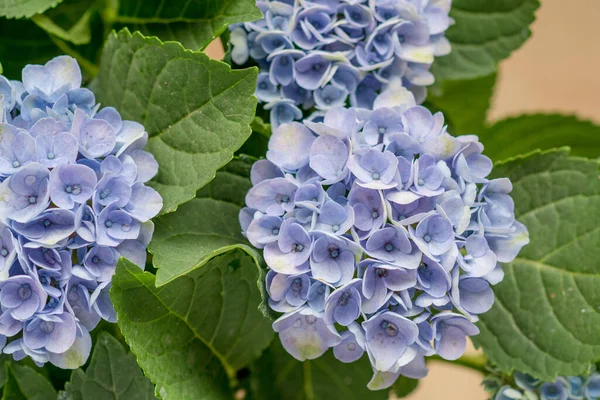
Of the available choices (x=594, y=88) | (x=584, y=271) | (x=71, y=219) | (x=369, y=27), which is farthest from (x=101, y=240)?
(x=594, y=88)

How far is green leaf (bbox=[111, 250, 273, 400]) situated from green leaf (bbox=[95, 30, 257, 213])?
6cm

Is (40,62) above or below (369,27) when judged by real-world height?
below

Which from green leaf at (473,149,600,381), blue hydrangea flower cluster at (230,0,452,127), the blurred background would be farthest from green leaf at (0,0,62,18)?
the blurred background

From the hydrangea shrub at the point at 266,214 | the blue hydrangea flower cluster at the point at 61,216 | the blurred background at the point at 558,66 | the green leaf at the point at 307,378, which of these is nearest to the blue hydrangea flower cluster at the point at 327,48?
the hydrangea shrub at the point at 266,214

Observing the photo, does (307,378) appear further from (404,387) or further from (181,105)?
(181,105)

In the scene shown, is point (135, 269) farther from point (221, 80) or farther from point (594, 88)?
point (594, 88)

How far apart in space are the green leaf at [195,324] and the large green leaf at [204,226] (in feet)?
0.04

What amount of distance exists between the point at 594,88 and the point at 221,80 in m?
1.26

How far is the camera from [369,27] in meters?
0.54

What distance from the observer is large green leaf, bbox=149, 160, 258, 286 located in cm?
49

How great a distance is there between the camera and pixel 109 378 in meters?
0.54

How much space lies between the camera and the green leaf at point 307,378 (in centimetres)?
68

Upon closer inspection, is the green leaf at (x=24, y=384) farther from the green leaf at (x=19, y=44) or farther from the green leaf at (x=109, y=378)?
the green leaf at (x=19, y=44)

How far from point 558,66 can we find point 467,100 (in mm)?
880
